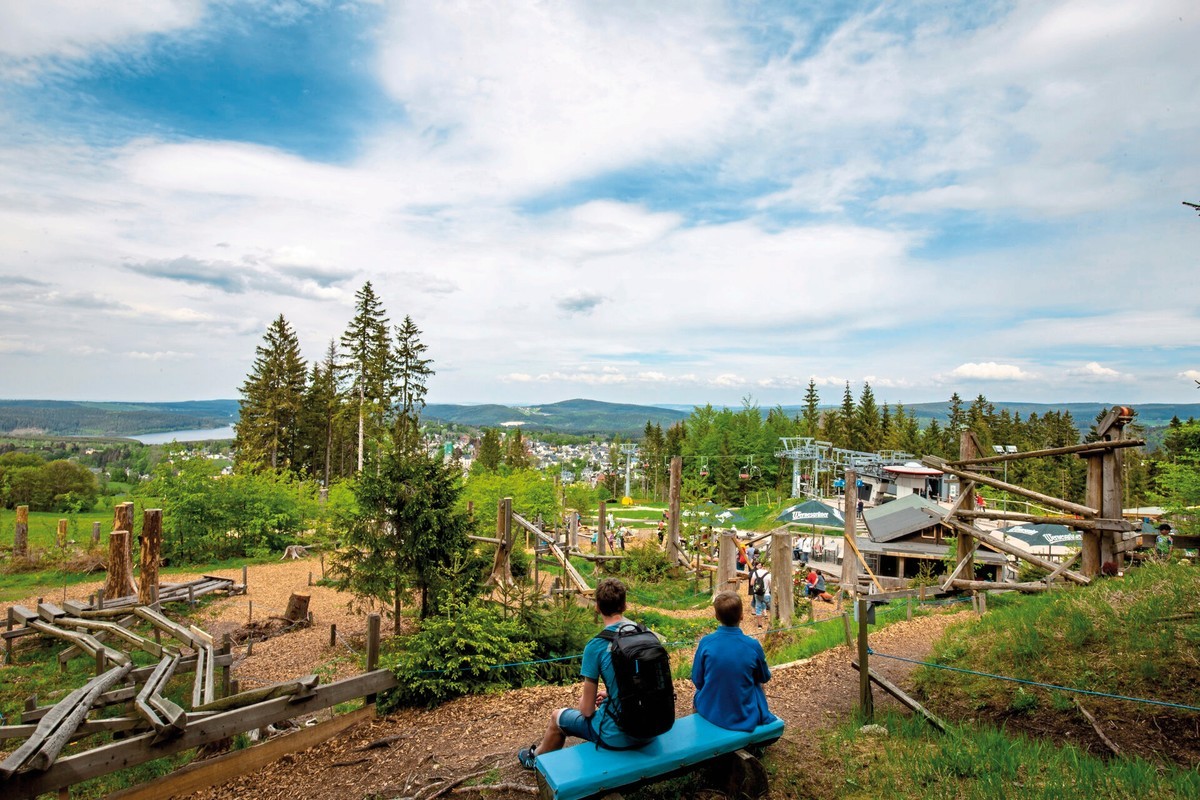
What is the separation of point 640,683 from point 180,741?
478 cm

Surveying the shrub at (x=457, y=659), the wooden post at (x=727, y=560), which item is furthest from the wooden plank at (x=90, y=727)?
the wooden post at (x=727, y=560)

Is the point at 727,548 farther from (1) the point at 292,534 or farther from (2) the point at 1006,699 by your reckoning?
(1) the point at 292,534

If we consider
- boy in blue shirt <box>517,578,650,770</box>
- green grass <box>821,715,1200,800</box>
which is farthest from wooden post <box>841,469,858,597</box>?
boy in blue shirt <box>517,578,650,770</box>

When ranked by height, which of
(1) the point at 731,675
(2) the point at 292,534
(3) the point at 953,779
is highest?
(1) the point at 731,675

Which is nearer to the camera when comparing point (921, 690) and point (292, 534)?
point (921, 690)

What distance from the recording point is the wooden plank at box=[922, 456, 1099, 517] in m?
8.42

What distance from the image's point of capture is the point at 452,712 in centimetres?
743

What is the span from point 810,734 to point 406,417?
3311 centimetres

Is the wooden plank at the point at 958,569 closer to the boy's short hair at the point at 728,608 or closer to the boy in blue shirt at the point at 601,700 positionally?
the boy's short hair at the point at 728,608

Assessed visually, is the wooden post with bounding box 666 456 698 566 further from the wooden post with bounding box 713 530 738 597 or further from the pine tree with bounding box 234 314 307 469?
the pine tree with bounding box 234 314 307 469

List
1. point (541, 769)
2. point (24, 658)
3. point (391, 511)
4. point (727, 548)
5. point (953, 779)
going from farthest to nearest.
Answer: point (727, 548)
point (24, 658)
point (391, 511)
point (953, 779)
point (541, 769)

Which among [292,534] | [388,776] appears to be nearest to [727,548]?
[388,776]

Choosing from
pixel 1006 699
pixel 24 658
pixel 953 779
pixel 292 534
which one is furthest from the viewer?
pixel 292 534

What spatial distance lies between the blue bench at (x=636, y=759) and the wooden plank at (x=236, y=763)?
161 inches
